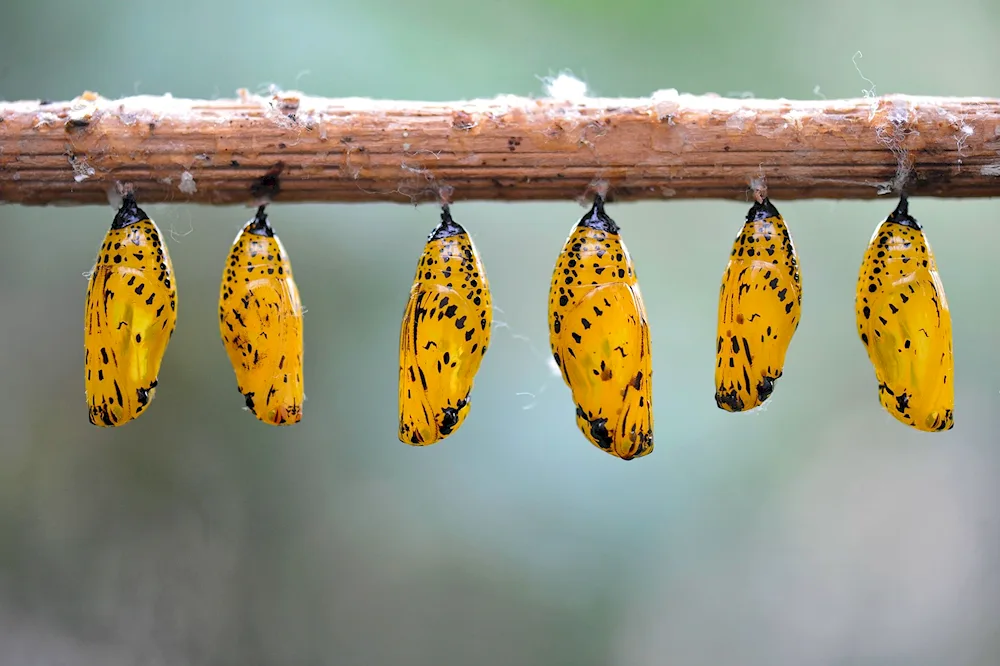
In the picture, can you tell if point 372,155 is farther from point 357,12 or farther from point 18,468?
point 18,468

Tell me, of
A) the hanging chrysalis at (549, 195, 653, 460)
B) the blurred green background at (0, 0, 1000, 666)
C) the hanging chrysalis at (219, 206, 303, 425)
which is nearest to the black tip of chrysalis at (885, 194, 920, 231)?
the hanging chrysalis at (549, 195, 653, 460)

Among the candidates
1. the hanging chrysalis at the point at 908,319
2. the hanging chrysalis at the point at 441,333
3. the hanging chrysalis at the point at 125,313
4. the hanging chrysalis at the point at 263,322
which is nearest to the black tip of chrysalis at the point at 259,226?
the hanging chrysalis at the point at 263,322

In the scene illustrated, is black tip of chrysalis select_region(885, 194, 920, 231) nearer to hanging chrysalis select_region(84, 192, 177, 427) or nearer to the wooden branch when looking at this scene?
the wooden branch

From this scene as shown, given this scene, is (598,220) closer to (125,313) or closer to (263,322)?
(263,322)

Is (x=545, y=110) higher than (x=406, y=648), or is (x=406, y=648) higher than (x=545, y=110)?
(x=545, y=110)

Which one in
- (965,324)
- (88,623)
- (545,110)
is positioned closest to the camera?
(545,110)

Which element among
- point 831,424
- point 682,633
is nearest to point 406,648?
point 682,633

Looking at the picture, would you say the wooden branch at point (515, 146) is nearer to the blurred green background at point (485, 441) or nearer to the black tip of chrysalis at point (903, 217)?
the black tip of chrysalis at point (903, 217)

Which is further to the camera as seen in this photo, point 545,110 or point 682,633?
point 682,633

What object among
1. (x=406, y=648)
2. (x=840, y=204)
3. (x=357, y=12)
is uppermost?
(x=357, y=12)
